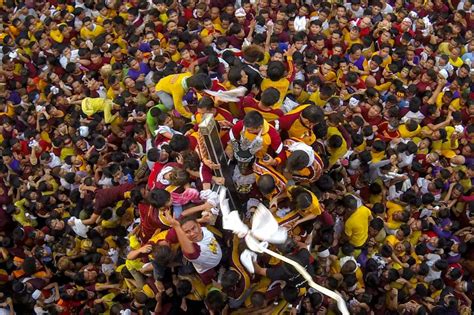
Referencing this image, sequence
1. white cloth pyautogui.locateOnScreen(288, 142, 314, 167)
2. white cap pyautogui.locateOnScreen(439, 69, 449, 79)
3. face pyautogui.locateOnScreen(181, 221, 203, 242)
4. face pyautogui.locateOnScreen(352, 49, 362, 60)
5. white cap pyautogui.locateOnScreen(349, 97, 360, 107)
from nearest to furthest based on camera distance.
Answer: face pyautogui.locateOnScreen(181, 221, 203, 242) → white cloth pyautogui.locateOnScreen(288, 142, 314, 167) → white cap pyautogui.locateOnScreen(349, 97, 360, 107) → white cap pyautogui.locateOnScreen(439, 69, 449, 79) → face pyautogui.locateOnScreen(352, 49, 362, 60)

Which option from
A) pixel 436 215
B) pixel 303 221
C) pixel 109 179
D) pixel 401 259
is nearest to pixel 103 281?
pixel 109 179

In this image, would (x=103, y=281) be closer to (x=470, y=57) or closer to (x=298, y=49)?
(x=298, y=49)

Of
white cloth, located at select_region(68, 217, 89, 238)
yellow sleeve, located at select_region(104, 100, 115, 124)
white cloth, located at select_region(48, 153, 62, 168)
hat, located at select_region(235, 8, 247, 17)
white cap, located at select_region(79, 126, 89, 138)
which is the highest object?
hat, located at select_region(235, 8, 247, 17)

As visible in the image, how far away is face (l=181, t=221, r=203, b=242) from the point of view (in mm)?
4176

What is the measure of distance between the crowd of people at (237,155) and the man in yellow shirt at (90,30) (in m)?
0.02

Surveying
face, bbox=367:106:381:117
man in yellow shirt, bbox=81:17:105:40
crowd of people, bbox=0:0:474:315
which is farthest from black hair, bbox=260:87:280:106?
man in yellow shirt, bbox=81:17:105:40

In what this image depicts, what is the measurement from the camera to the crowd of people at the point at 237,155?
4570 mm

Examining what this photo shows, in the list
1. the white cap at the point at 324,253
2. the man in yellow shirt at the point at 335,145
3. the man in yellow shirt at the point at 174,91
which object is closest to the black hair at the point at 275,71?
the man in yellow shirt at the point at 335,145

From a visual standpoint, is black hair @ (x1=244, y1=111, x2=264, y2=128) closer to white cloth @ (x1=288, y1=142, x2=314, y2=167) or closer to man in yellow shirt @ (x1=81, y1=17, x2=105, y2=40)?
white cloth @ (x1=288, y1=142, x2=314, y2=167)

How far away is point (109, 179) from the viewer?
5.67 meters

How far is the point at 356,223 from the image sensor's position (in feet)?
16.5

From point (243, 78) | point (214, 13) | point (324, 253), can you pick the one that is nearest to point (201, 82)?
point (243, 78)

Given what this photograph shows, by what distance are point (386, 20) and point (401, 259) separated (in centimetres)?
327

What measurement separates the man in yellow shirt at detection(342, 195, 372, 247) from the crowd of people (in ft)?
0.05
